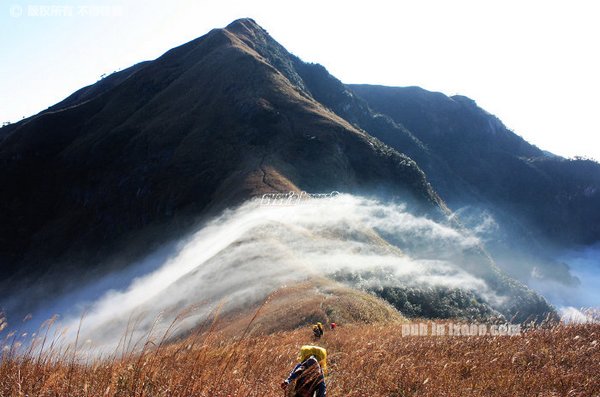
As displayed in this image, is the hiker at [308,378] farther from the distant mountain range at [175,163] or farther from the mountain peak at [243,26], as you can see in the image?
the mountain peak at [243,26]

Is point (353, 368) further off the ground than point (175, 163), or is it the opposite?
point (175, 163)

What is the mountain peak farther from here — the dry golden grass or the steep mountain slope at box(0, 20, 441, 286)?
the dry golden grass

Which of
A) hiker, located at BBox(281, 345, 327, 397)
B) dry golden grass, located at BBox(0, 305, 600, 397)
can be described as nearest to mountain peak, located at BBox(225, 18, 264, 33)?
dry golden grass, located at BBox(0, 305, 600, 397)

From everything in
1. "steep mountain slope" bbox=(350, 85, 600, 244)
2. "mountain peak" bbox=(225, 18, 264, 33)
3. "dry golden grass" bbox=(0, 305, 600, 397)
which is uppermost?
"mountain peak" bbox=(225, 18, 264, 33)

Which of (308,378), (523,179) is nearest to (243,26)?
(523,179)

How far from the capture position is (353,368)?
7531 mm

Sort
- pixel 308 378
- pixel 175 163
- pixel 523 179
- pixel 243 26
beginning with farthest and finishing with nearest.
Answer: pixel 523 179, pixel 243 26, pixel 175 163, pixel 308 378

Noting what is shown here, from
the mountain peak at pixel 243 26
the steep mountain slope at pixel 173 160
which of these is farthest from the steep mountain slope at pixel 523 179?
the steep mountain slope at pixel 173 160

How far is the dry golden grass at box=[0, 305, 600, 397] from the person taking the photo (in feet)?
14.1

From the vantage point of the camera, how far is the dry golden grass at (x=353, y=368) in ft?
14.1

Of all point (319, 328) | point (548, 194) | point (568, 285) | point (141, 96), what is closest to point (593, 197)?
point (548, 194)

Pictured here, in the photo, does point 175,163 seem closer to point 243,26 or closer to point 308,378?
point 308,378

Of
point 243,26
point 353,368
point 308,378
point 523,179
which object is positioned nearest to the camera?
point 308,378

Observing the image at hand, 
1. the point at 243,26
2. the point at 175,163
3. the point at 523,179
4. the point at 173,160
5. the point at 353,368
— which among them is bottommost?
the point at 523,179
